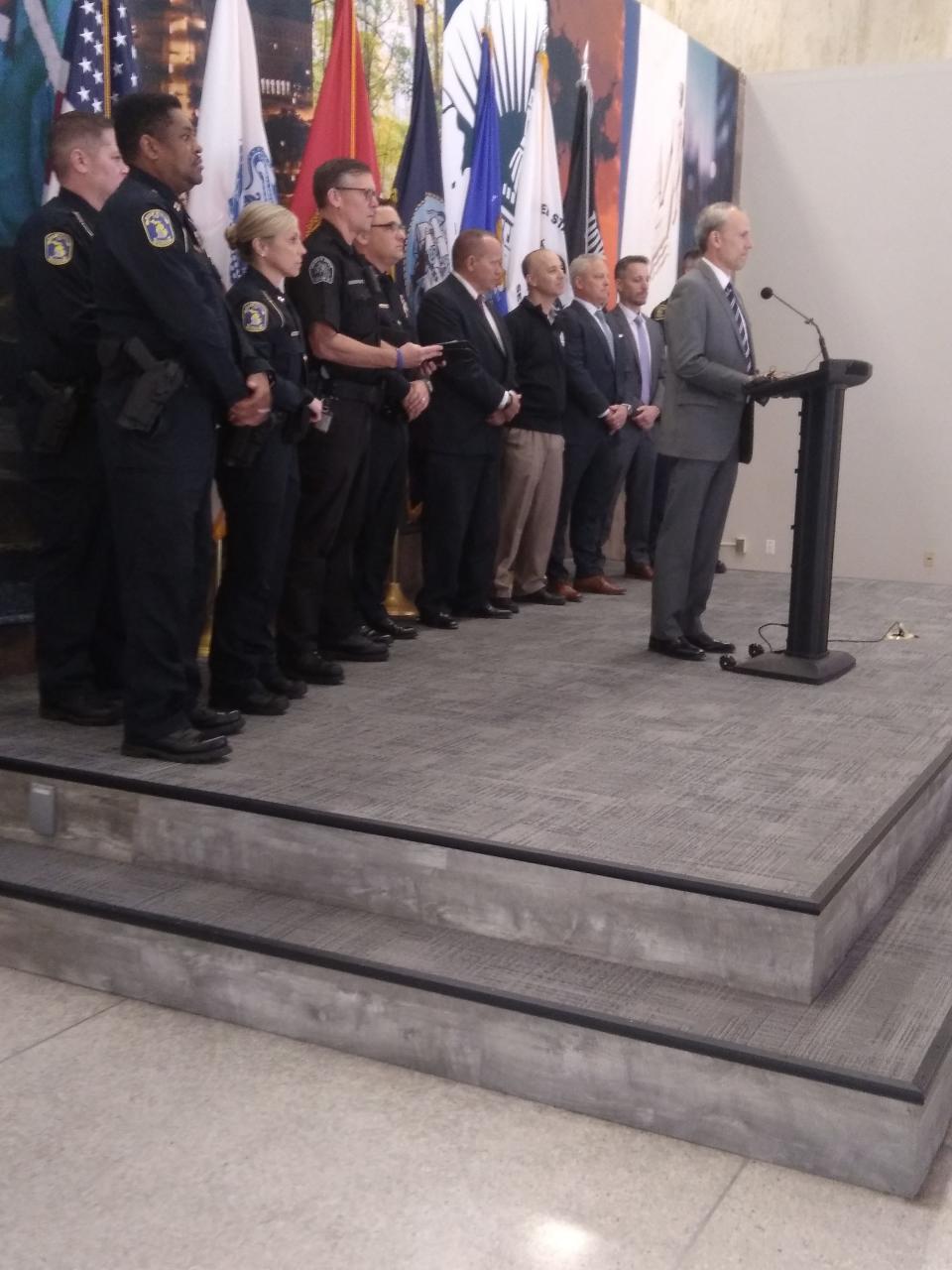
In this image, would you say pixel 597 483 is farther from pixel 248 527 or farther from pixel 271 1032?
pixel 271 1032

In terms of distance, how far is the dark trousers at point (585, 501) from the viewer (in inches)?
231

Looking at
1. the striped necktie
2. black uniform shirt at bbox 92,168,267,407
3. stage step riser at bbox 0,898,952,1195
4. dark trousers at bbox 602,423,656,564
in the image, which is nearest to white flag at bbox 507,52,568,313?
dark trousers at bbox 602,423,656,564

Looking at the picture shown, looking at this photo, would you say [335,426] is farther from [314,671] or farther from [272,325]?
[314,671]

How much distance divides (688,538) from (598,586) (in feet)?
5.25

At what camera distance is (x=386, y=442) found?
4.54 meters

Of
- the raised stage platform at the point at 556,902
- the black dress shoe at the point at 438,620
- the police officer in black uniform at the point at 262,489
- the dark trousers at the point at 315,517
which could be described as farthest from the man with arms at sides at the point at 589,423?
the raised stage platform at the point at 556,902

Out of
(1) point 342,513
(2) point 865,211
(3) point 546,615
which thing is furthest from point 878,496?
(1) point 342,513

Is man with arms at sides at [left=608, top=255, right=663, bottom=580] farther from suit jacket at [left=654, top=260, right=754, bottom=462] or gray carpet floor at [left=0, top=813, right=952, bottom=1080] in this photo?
gray carpet floor at [left=0, top=813, right=952, bottom=1080]

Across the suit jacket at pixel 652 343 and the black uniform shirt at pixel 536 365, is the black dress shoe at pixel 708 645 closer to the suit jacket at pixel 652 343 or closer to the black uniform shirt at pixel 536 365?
the black uniform shirt at pixel 536 365

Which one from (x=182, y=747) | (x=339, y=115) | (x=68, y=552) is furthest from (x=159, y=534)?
(x=339, y=115)

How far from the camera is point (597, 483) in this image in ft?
19.9

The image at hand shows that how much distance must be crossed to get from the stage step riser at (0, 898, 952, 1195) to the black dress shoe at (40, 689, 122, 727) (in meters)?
0.72

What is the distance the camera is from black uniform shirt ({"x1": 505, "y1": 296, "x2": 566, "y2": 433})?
542cm

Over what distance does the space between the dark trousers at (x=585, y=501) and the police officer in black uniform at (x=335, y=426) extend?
5.23 ft
